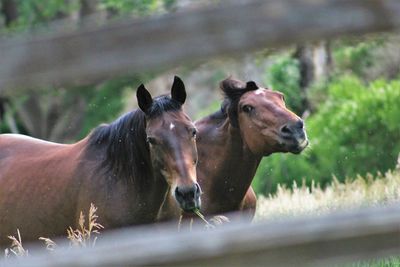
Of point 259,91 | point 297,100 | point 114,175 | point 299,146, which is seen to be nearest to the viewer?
point 114,175

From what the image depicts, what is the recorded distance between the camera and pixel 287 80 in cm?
2241

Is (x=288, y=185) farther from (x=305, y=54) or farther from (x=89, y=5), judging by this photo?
(x=89, y=5)

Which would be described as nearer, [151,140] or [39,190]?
[151,140]

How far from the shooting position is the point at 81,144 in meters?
8.02

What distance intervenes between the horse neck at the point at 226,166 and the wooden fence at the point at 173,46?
5660 millimetres

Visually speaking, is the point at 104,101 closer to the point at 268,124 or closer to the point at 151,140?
the point at 268,124

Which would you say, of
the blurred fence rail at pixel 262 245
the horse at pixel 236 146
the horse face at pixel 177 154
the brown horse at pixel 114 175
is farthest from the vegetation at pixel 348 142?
the blurred fence rail at pixel 262 245

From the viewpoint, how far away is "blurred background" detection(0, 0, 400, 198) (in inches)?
633

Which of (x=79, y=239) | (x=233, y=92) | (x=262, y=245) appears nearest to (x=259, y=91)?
(x=233, y=92)

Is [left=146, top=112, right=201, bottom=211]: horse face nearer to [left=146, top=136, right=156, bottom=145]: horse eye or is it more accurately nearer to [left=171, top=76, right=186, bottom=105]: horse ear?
[left=146, top=136, right=156, bottom=145]: horse eye

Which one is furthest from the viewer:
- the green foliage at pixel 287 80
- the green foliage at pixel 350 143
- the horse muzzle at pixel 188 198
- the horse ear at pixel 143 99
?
the green foliage at pixel 287 80

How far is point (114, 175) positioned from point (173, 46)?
198 inches

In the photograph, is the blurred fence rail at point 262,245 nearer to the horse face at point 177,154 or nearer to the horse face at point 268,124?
the horse face at point 177,154

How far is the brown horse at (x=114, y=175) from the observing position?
7.22 metres
